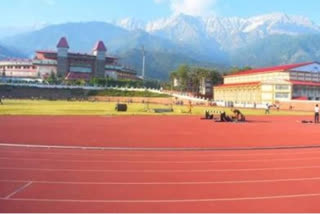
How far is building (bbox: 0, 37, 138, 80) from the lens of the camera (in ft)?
500

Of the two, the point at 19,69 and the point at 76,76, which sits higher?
the point at 19,69

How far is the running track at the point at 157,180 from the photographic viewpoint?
9109mm

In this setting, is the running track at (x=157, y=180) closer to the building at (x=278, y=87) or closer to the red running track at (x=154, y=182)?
the red running track at (x=154, y=182)

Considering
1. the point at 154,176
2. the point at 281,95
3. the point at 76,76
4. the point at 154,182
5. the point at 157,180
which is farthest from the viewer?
the point at 76,76

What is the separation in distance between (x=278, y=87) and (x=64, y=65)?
291 ft

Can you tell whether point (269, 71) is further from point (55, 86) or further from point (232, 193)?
point (232, 193)

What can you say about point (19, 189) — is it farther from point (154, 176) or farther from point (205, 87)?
point (205, 87)

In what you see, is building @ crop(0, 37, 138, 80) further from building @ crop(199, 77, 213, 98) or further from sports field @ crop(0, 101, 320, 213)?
sports field @ crop(0, 101, 320, 213)

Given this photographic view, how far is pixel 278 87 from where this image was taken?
85.1 meters

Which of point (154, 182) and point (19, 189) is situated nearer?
point (19, 189)

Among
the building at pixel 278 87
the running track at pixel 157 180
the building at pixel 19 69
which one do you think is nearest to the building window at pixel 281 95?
the building at pixel 278 87

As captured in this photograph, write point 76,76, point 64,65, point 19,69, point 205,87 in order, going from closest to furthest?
point 205,87
point 76,76
point 64,65
point 19,69

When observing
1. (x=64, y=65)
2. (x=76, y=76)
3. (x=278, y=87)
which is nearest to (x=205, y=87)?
(x=278, y=87)

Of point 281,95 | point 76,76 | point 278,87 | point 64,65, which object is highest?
point 64,65
